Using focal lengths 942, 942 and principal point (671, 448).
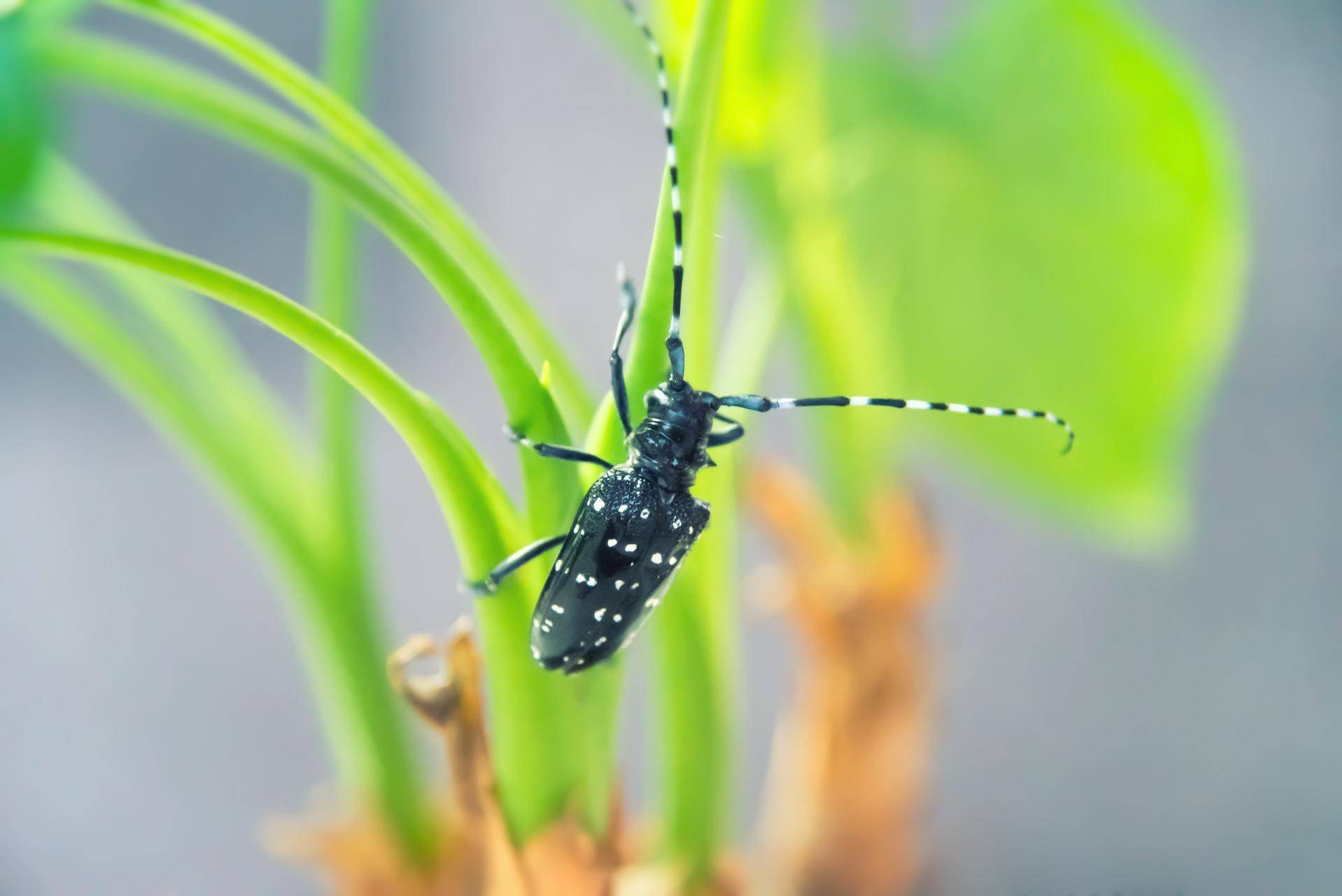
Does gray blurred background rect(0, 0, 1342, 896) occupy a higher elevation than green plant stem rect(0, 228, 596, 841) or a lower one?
higher

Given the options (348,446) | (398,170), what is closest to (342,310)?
(348,446)

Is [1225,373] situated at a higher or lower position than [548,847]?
higher

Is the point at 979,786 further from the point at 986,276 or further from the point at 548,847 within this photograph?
the point at 548,847

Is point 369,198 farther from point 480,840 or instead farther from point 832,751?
point 832,751

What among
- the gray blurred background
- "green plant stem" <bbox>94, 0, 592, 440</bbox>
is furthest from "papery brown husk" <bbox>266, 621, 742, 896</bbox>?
the gray blurred background

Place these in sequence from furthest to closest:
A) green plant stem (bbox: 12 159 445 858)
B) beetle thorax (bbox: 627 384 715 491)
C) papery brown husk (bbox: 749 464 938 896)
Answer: papery brown husk (bbox: 749 464 938 896) → green plant stem (bbox: 12 159 445 858) → beetle thorax (bbox: 627 384 715 491)

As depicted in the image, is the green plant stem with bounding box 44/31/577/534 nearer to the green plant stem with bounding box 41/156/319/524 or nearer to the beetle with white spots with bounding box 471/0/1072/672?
the beetle with white spots with bounding box 471/0/1072/672

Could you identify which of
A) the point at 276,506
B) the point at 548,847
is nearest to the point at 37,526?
the point at 276,506
